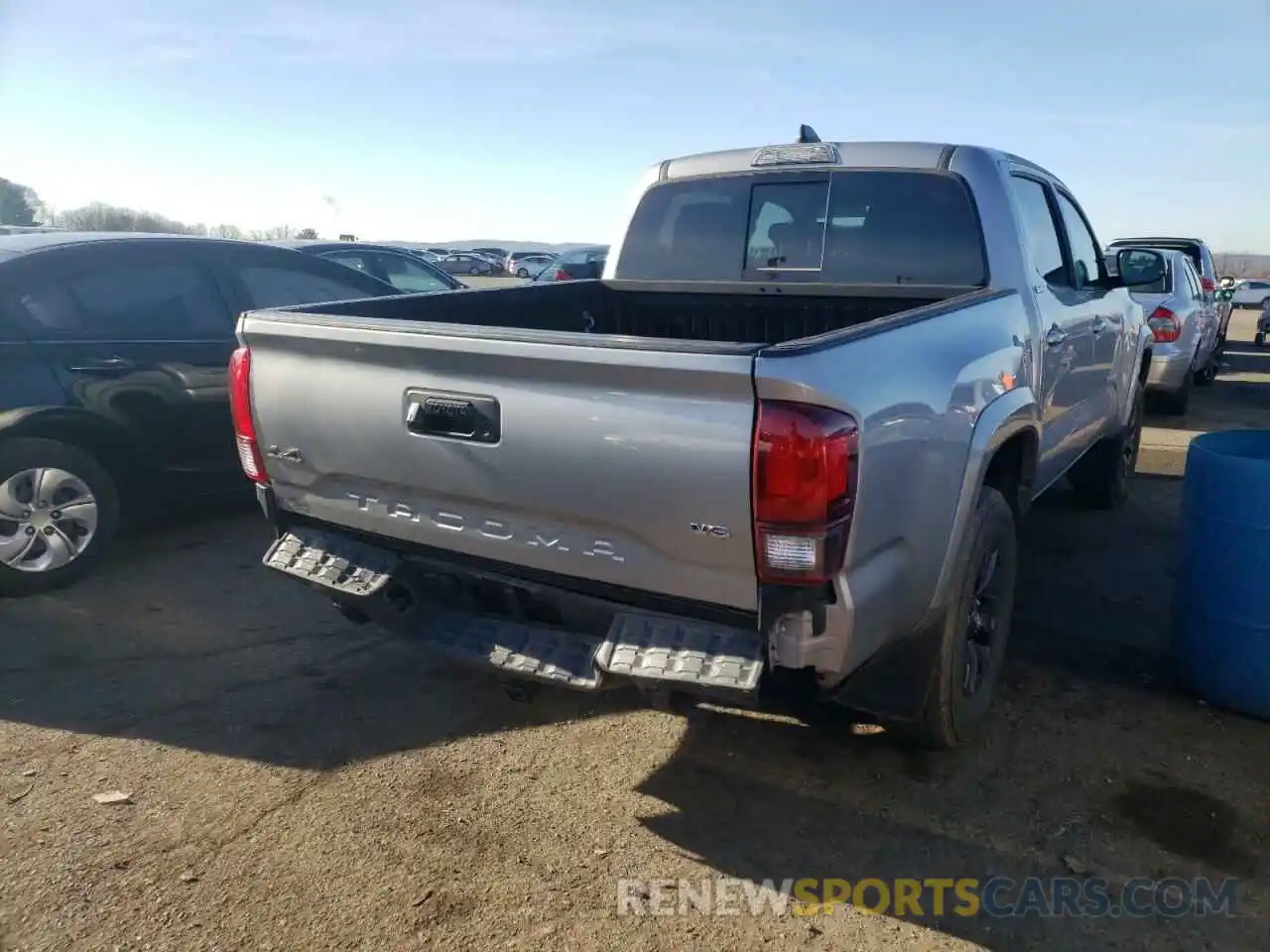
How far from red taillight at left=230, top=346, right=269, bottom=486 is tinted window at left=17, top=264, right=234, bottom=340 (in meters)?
2.20

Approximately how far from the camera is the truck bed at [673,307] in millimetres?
3975

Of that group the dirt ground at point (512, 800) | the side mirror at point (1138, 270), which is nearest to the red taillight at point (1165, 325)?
the side mirror at point (1138, 270)

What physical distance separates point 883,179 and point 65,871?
3.82m

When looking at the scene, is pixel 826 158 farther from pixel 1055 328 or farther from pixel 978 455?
pixel 978 455

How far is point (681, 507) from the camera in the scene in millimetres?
2426

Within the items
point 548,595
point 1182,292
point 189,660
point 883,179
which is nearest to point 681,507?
point 548,595

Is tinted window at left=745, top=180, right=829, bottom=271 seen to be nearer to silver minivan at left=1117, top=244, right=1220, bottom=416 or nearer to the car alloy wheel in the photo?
the car alloy wheel

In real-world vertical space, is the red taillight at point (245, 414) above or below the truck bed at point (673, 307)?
below

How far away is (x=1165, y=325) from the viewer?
9875 millimetres

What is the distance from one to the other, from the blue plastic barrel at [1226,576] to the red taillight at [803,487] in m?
2.04

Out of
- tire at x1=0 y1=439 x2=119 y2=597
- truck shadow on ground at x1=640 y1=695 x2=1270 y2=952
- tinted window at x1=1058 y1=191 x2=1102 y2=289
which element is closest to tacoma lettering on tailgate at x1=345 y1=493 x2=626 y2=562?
truck shadow on ground at x1=640 y1=695 x2=1270 y2=952

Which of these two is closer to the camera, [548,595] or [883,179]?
[548,595]

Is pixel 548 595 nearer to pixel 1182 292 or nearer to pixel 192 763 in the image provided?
pixel 192 763

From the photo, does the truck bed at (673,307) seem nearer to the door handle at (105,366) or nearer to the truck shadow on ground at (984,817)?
the truck shadow on ground at (984,817)
